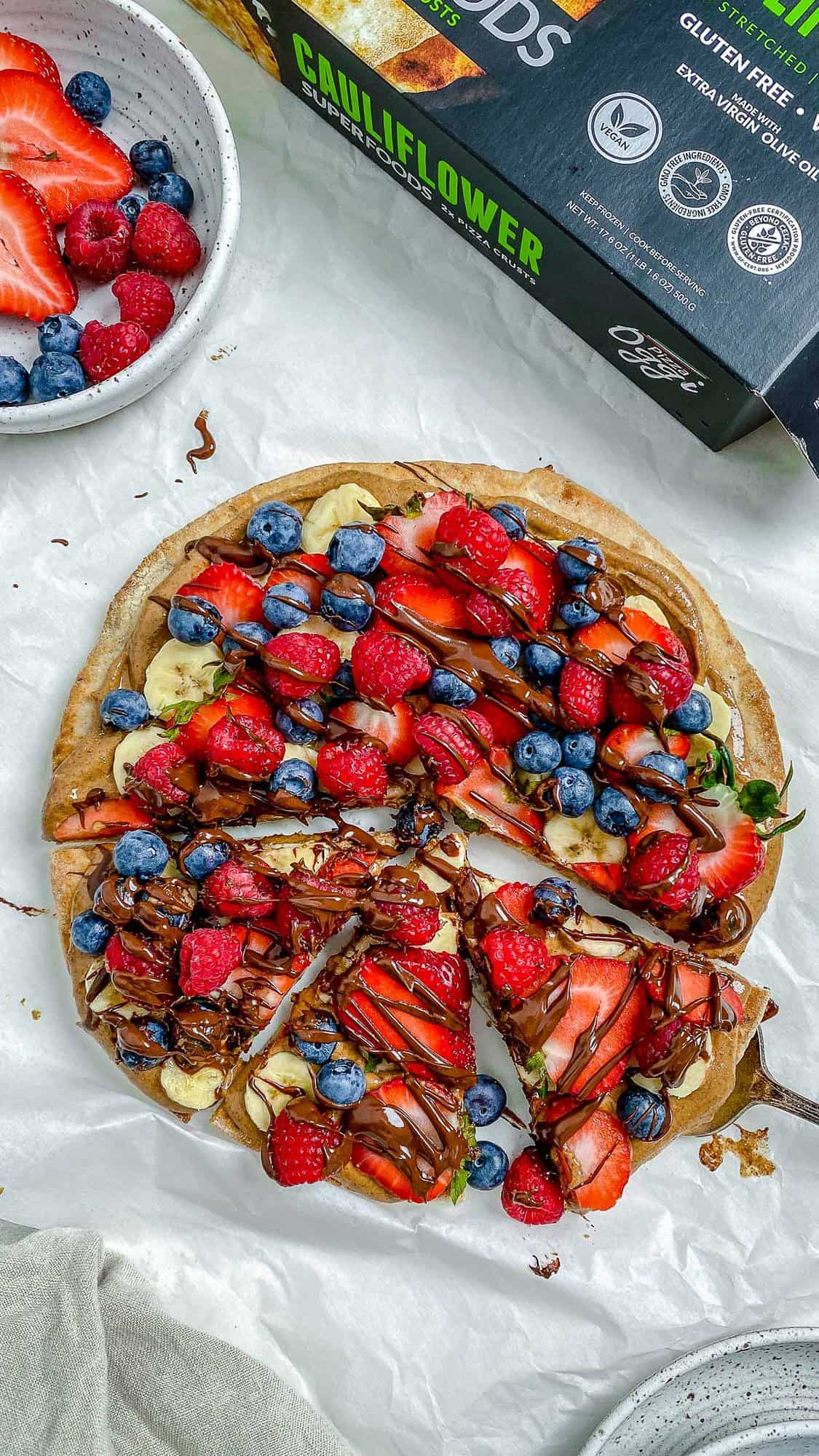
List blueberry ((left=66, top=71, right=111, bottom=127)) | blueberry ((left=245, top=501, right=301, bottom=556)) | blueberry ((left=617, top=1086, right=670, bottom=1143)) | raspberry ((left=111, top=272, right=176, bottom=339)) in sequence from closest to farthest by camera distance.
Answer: blueberry ((left=617, top=1086, right=670, bottom=1143)) → blueberry ((left=245, top=501, right=301, bottom=556)) → raspberry ((left=111, top=272, right=176, bottom=339)) → blueberry ((left=66, top=71, right=111, bottom=127))

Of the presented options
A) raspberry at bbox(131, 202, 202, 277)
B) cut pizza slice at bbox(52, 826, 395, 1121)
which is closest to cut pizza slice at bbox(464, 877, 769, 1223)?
cut pizza slice at bbox(52, 826, 395, 1121)

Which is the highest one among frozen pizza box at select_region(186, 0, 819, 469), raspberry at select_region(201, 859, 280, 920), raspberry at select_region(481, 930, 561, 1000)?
frozen pizza box at select_region(186, 0, 819, 469)

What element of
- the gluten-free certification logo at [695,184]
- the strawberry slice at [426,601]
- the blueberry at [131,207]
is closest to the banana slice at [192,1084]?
the strawberry slice at [426,601]

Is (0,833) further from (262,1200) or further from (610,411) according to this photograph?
(610,411)

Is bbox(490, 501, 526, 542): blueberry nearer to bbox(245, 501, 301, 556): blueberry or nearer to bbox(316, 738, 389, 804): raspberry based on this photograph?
bbox(245, 501, 301, 556): blueberry

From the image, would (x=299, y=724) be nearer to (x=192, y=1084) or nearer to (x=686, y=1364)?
(x=192, y=1084)
